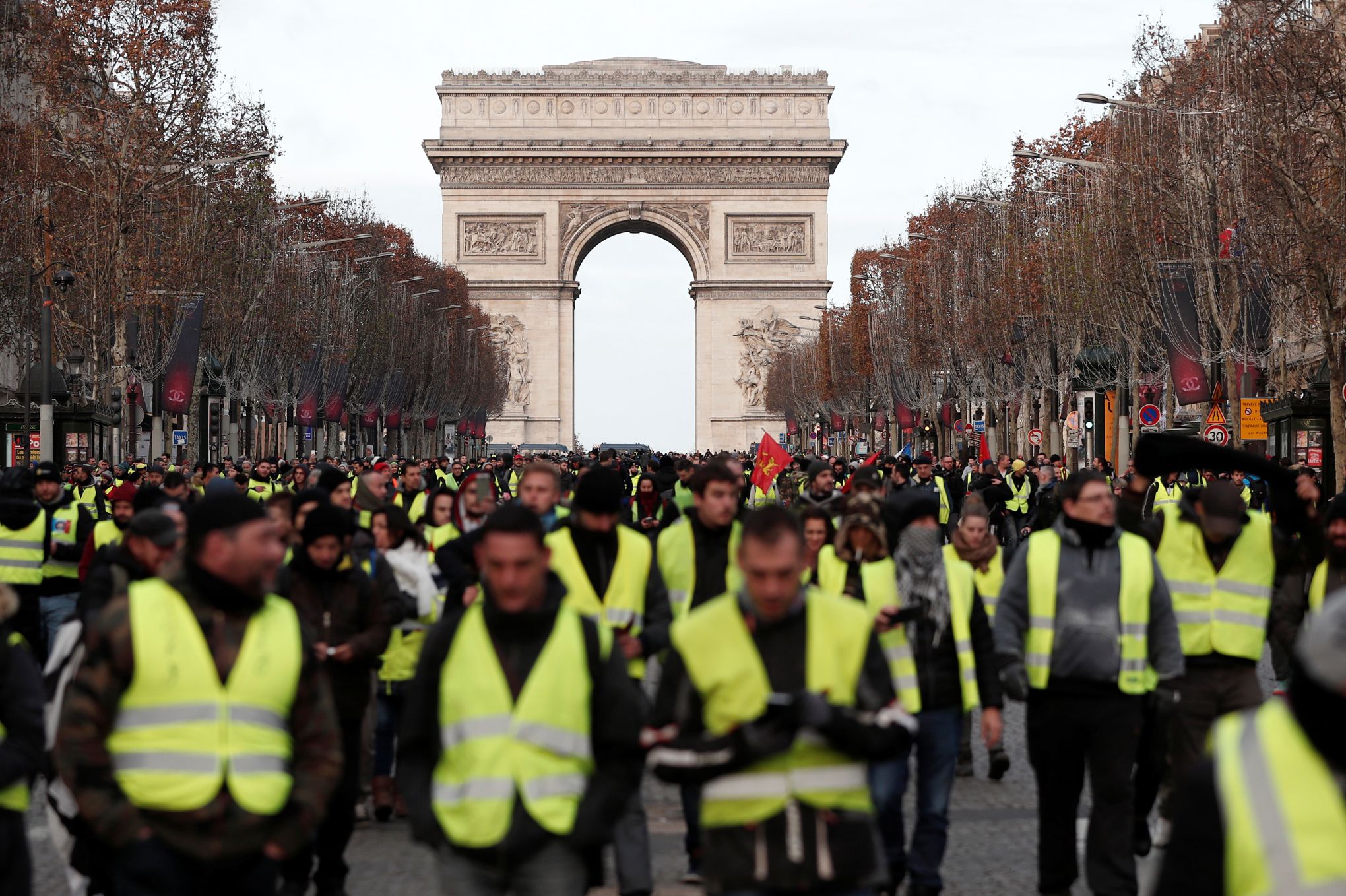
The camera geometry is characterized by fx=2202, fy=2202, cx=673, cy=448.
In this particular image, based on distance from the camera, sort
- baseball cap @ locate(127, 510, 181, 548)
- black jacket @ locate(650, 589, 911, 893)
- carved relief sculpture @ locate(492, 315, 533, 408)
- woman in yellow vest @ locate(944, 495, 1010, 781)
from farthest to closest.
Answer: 1. carved relief sculpture @ locate(492, 315, 533, 408)
2. woman in yellow vest @ locate(944, 495, 1010, 781)
3. baseball cap @ locate(127, 510, 181, 548)
4. black jacket @ locate(650, 589, 911, 893)

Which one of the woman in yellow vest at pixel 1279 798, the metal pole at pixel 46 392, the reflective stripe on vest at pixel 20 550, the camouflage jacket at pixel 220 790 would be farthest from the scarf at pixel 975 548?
the metal pole at pixel 46 392

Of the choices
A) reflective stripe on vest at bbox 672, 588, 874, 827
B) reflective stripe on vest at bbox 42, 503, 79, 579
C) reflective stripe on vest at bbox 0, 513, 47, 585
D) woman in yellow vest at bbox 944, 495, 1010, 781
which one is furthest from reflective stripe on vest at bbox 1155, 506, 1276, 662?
reflective stripe on vest at bbox 42, 503, 79, 579

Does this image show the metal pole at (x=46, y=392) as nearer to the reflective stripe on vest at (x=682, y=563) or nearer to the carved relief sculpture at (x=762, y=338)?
the reflective stripe on vest at (x=682, y=563)

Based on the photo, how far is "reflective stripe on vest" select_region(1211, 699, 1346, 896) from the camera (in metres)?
3.38

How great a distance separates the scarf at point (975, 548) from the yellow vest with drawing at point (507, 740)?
261 inches

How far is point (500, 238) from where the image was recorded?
9000 centimetres

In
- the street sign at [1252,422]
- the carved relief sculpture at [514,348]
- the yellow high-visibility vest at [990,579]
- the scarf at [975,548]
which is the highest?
the carved relief sculpture at [514,348]

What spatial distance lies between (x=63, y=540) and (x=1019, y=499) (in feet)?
48.6

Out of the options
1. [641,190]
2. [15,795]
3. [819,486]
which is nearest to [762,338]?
[641,190]

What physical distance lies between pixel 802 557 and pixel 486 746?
2.97ft

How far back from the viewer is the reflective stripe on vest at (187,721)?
536 centimetres

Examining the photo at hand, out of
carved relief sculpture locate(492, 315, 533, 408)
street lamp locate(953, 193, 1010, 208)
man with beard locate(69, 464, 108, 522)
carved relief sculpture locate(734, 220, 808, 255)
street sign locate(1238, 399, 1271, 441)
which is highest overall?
carved relief sculpture locate(734, 220, 808, 255)

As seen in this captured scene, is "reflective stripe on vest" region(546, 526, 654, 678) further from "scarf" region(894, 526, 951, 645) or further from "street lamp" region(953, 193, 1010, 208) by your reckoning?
"street lamp" region(953, 193, 1010, 208)

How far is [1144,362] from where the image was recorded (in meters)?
44.0
